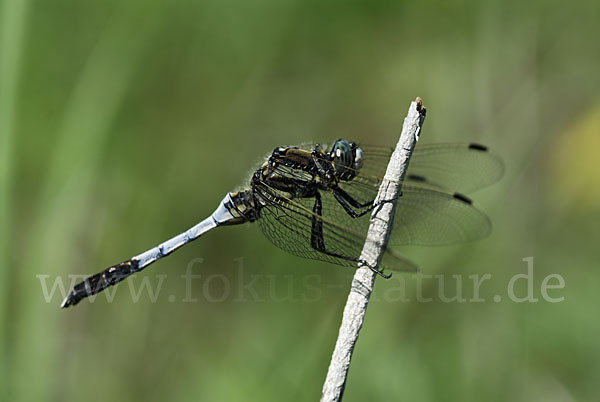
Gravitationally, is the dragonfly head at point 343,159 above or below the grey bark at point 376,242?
above

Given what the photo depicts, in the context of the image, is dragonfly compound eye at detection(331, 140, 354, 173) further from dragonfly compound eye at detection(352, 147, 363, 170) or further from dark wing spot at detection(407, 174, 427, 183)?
dark wing spot at detection(407, 174, 427, 183)

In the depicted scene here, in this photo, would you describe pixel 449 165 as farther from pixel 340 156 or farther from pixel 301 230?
pixel 301 230

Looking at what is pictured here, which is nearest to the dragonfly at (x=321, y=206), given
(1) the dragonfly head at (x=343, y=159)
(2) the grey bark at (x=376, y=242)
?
(1) the dragonfly head at (x=343, y=159)

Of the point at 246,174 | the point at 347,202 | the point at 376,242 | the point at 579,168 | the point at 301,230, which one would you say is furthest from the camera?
the point at 579,168

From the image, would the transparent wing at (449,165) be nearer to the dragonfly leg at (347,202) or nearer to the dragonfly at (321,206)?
the dragonfly at (321,206)

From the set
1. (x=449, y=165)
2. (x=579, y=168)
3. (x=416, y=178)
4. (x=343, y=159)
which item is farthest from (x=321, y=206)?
(x=579, y=168)

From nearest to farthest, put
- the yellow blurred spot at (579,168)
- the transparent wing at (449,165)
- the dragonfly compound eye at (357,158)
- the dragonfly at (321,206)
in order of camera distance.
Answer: the dragonfly at (321,206) < the dragonfly compound eye at (357,158) < the transparent wing at (449,165) < the yellow blurred spot at (579,168)

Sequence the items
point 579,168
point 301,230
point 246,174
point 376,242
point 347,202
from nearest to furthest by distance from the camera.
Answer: point 376,242
point 301,230
point 347,202
point 246,174
point 579,168

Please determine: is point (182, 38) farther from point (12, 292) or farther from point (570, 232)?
point (570, 232)
